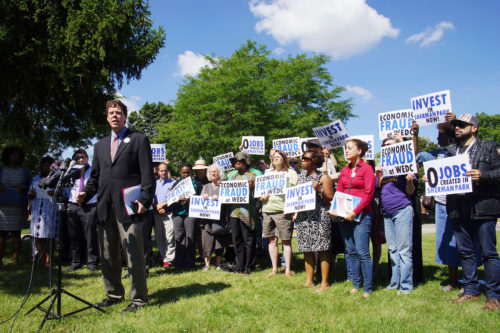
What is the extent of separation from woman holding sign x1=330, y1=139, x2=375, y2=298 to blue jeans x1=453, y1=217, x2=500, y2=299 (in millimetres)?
1199

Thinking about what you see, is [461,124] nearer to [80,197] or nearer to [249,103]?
[80,197]

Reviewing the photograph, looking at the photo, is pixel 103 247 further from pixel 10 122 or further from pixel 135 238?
pixel 10 122

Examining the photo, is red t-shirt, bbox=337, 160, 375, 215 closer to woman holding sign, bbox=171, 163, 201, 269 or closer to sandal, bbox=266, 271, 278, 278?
sandal, bbox=266, 271, 278, 278

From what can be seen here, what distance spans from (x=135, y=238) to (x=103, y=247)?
1.86 feet

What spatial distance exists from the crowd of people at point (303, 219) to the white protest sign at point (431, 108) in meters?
0.38

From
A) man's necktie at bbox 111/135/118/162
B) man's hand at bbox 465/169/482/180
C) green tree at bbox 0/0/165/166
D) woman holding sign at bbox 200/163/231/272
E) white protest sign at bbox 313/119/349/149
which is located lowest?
woman holding sign at bbox 200/163/231/272

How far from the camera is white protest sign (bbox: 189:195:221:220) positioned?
25.8ft

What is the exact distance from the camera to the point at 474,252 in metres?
4.75

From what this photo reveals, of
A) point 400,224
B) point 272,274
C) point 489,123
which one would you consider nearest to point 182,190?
point 272,274

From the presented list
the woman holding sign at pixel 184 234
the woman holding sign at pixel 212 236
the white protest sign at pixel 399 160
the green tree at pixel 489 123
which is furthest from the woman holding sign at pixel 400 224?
the green tree at pixel 489 123

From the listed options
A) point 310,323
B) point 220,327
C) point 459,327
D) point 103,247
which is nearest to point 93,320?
point 103,247

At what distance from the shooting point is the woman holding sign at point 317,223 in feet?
19.4

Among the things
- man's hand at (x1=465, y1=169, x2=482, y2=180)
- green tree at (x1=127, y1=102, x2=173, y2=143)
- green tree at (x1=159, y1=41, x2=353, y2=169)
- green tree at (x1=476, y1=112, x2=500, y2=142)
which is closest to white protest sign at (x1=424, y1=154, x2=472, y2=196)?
man's hand at (x1=465, y1=169, x2=482, y2=180)

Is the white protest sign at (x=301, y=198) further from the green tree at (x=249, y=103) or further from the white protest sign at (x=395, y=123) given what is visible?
the green tree at (x=249, y=103)
